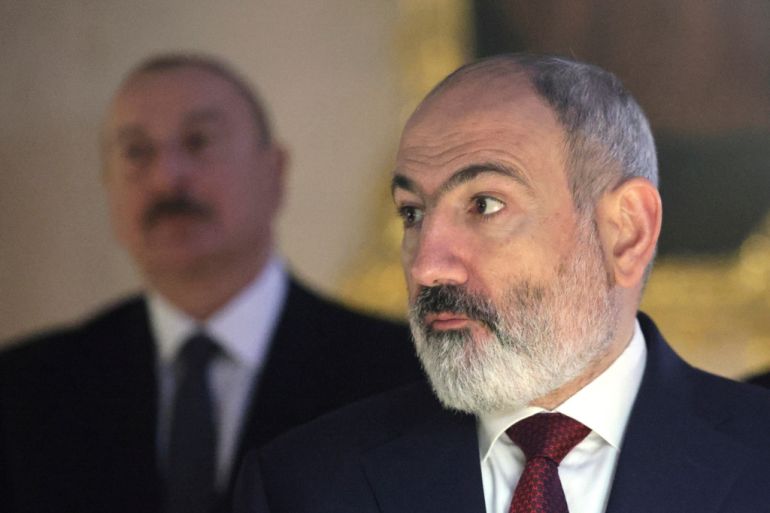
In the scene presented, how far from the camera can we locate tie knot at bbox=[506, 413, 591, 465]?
238 cm

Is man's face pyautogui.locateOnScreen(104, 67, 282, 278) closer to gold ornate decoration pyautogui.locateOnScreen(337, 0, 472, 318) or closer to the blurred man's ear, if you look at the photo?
the blurred man's ear

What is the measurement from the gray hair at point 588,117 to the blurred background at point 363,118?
56.3 inches

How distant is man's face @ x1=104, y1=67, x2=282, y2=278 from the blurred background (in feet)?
1.18

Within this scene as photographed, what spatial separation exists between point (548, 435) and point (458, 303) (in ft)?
1.01

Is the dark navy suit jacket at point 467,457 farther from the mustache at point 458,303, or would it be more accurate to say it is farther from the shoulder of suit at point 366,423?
the mustache at point 458,303

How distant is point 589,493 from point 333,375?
1372 mm

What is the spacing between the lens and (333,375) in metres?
3.65

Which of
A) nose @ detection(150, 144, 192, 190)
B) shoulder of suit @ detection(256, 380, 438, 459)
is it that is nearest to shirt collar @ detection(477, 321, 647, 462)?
shoulder of suit @ detection(256, 380, 438, 459)

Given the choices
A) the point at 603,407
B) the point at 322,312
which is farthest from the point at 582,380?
the point at 322,312

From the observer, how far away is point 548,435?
2.40 metres

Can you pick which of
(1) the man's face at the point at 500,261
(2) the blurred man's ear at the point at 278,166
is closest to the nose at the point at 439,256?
(1) the man's face at the point at 500,261

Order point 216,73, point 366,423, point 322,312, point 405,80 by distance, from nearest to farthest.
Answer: point 366,423 < point 322,312 < point 216,73 < point 405,80

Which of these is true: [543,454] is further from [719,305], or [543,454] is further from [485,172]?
[719,305]

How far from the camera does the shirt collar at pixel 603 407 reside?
7.95ft
